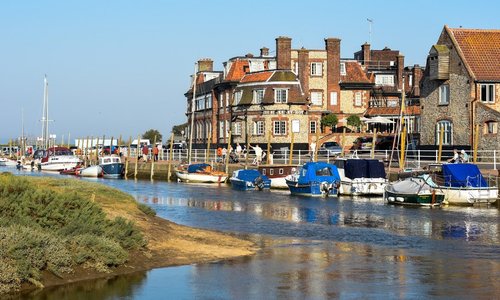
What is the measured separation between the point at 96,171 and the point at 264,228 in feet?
182

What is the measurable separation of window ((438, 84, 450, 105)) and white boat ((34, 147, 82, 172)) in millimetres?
43465

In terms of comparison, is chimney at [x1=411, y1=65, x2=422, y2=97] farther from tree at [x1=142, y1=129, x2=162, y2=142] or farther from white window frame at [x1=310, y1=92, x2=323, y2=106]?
tree at [x1=142, y1=129, x2=162, y2=142]

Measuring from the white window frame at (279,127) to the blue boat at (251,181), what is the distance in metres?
28.7

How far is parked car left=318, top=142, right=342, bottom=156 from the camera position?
8041cm

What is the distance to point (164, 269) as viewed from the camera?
80.6 ft

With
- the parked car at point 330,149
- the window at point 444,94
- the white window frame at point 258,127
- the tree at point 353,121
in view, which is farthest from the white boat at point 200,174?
the tree at point 353,121

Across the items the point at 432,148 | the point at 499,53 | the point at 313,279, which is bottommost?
the point at 313,279

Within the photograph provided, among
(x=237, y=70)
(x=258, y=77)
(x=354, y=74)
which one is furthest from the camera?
(x=354, y=74)

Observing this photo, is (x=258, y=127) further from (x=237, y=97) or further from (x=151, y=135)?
(x=151, y=135)

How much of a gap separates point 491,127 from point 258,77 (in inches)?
1356

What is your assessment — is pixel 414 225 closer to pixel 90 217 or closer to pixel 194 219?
pixel 194 219

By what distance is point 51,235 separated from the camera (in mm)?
23016

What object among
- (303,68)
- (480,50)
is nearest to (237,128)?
(303,68)

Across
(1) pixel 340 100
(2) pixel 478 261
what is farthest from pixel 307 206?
(1) pixel 340 100
